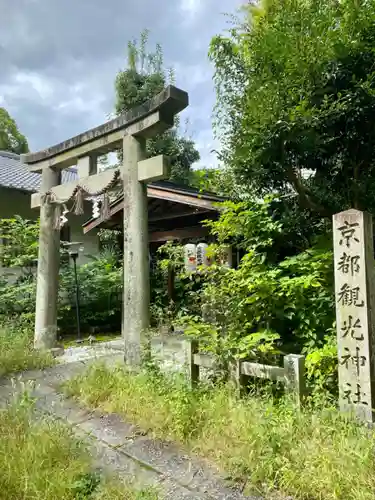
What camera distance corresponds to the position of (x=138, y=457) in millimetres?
3367

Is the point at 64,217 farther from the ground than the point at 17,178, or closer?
closer

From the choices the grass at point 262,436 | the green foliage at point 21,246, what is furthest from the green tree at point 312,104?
the green foliage at point 21,246

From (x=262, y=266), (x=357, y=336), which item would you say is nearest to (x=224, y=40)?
(x=262, y=266)

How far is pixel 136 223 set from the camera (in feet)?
18.4

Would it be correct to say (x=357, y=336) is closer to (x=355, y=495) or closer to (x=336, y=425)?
(x=336, y=425)

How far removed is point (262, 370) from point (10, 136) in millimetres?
25576

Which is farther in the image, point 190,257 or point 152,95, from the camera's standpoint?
point 152,95

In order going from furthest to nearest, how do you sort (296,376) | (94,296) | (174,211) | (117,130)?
(94,296)
(174,211)
(117,130)
(296,376)

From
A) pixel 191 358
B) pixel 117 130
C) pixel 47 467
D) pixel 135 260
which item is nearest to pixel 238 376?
pixel 191 358

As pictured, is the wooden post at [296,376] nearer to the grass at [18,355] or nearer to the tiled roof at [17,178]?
the grass at [18,355]

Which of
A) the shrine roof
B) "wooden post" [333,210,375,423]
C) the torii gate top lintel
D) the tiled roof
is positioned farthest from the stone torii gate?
the tiled roof

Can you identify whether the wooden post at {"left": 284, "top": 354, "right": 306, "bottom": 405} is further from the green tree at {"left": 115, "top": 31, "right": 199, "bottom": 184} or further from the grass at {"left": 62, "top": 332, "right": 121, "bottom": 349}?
the green tree at {"left": 115, "top": 31, "right": 199, "bottom": 184}

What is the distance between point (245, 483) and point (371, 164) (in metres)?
4.83

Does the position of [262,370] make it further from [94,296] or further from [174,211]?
[94,296]
